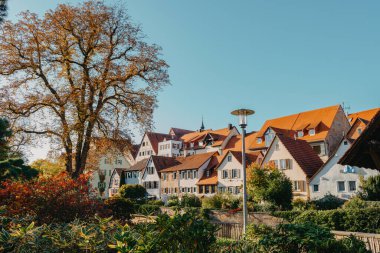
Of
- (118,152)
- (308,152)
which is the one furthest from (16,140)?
(308,152)

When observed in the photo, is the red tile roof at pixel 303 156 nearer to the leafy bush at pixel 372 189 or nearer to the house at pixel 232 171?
the house at pixel 232 171

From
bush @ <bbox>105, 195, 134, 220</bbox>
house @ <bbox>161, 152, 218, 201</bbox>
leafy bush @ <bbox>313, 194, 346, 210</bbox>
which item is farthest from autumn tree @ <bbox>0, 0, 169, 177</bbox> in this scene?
house @ <bbox>161, 152, 218, 201</bbox>

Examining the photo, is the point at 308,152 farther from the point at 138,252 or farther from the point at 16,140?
the point at 138,252

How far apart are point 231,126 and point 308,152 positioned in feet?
102

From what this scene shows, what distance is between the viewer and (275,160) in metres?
44.6

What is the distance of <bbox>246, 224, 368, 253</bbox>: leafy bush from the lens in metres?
6.70

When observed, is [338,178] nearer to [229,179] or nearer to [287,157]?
[287,157]

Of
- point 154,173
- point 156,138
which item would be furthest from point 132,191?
point 156,138

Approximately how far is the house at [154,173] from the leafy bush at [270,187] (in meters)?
29.4

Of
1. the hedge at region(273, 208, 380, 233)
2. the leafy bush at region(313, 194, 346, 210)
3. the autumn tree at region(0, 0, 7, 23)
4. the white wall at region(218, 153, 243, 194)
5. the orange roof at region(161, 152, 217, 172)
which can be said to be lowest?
the hedge at region(273, 208, 380, 233)

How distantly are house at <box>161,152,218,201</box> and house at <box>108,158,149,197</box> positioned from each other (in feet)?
28.0

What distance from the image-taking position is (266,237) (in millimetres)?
7078

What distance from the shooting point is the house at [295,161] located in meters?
41.5

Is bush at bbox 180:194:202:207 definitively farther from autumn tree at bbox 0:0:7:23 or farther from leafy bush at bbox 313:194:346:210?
autumn tree at bbox 0:0:7:23
